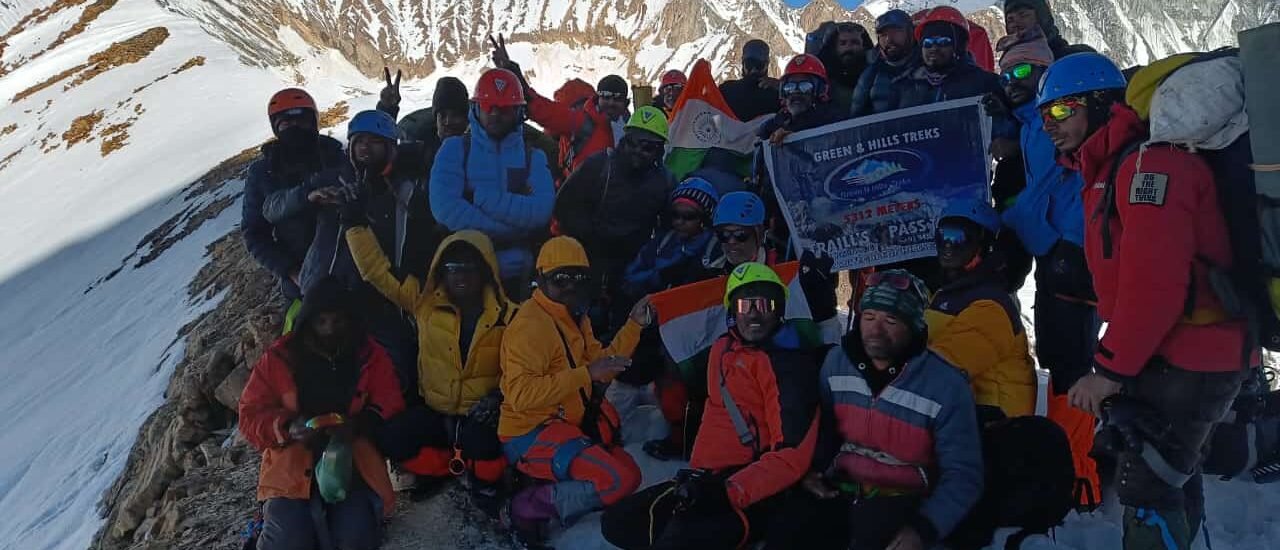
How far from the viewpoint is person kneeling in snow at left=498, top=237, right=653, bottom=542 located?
4.30m

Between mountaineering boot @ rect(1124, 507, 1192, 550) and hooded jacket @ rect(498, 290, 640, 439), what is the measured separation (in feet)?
8.72

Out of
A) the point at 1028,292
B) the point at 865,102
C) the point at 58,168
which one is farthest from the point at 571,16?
the point at 865,102

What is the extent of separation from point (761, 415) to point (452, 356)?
2027 mm

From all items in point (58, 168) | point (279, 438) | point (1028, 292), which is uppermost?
point (58, 168)

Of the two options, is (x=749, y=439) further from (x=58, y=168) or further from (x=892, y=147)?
(x=58, y=168)

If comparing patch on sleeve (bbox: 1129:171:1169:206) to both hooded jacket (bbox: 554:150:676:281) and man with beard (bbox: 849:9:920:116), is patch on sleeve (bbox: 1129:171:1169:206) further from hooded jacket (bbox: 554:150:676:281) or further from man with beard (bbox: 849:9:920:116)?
man with beard (bbox: 849:9:920:116)

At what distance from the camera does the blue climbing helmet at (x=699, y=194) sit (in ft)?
17.3

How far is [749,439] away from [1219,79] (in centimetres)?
251

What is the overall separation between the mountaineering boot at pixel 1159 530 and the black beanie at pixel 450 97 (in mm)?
5196

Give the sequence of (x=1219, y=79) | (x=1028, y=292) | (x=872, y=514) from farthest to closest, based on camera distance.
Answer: (x=1028, y=292) → (x=872, y=514) → (x=1219, y=79)

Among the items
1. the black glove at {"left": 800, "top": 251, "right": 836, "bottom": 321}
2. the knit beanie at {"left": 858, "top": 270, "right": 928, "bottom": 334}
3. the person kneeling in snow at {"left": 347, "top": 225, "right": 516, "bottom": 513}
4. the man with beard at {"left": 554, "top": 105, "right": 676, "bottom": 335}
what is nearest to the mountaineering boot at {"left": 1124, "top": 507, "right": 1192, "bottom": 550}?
the knit beanie at {"left": 858, "top": 270, "right": 928, "bottom": 334}

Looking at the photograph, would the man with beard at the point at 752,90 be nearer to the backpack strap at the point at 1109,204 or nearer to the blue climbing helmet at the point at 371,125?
the blue climbing helmet at the point at 371,125

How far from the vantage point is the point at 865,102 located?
6379mm

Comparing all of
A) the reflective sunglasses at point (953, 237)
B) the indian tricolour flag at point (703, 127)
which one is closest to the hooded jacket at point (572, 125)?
the indian tricolour flag at point (703, 127)
